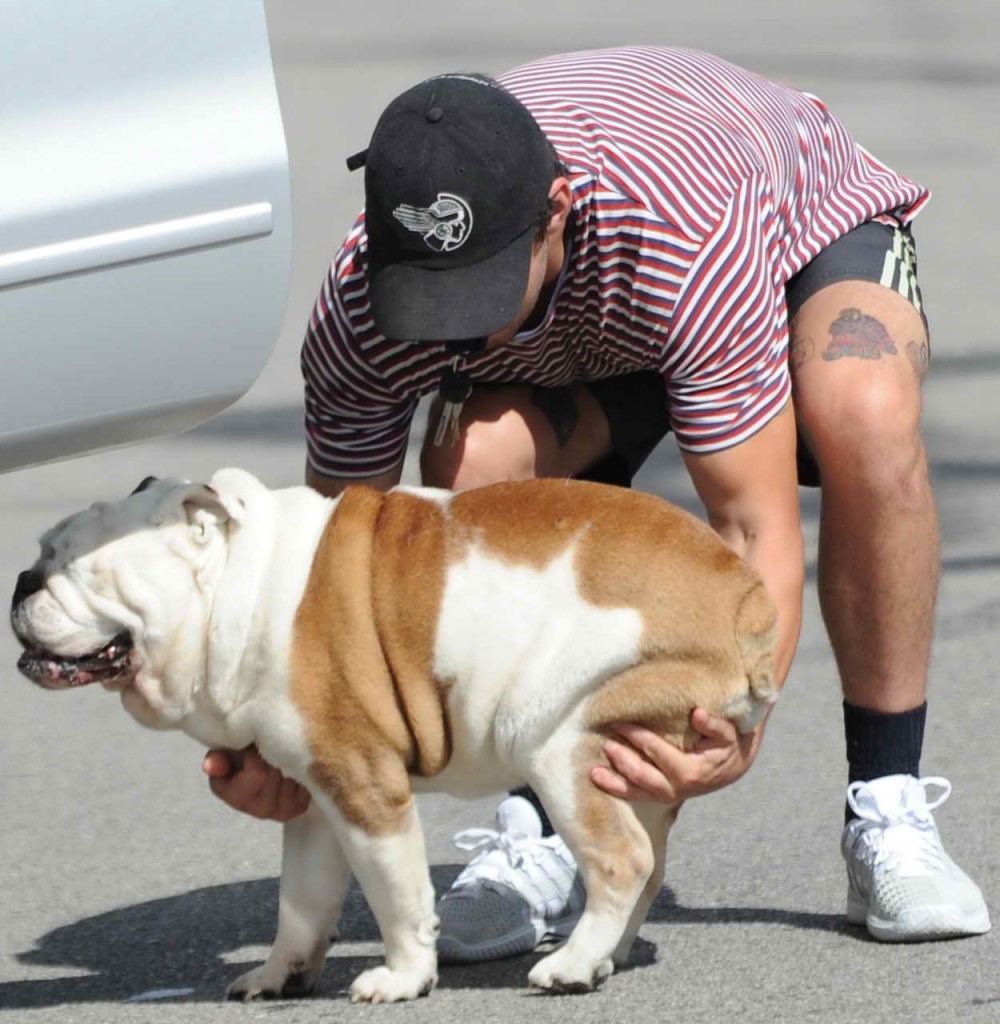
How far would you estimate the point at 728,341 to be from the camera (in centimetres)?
402

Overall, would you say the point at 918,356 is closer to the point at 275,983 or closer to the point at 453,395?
the point at 453,395

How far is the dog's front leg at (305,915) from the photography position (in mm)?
3824

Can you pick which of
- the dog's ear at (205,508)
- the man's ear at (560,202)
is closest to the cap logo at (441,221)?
the man's ear at (560,202)

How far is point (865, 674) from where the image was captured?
14.3ft

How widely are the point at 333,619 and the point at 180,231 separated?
781 millimetres

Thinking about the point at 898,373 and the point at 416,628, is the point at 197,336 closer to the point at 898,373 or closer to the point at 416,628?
the point at 416,628

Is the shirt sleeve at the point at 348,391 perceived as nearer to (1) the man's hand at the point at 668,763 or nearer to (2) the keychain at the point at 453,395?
(2) the keychain at the point at 453,395

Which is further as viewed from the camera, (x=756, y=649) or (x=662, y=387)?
(x=662, y=387)

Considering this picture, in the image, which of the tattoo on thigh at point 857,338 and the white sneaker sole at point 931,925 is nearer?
the white sneaker sole at point 931,925

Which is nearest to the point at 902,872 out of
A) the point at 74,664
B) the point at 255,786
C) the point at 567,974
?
the point at 567,974

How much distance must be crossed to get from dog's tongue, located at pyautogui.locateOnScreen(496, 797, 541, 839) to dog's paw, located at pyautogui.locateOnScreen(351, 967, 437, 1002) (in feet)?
2.44

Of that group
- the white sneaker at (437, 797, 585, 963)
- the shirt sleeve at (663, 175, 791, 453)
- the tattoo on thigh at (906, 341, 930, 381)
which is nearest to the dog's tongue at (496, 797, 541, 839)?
the white sneaker at (437, 797, 585, 963)

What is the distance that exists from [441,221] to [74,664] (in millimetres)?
1085

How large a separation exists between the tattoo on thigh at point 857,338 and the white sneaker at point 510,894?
121cm
